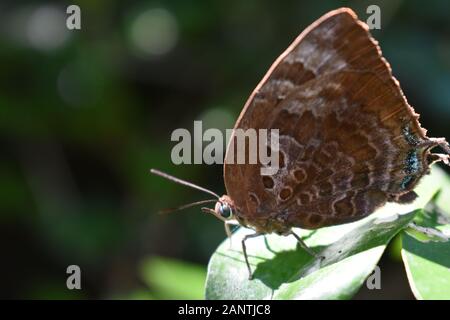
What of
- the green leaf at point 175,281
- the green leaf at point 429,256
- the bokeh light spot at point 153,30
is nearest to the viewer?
the green leaf at point 429,256

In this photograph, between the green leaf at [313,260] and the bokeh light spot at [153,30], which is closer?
the green leaf at [313,260]

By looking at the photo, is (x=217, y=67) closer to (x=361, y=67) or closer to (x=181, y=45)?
(x=181, y=45)

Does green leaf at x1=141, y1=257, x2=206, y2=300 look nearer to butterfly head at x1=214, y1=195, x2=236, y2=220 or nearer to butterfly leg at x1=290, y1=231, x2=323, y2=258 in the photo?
butterfly head at x1=214, y1=195, x2=236, y2=220

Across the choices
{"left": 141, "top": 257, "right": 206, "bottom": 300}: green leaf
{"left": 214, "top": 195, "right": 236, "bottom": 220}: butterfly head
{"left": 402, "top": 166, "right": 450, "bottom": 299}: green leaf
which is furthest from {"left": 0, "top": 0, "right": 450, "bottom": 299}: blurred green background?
{"left": 402, "top": 166, "right": 450, "bottom": 299}: green leaf

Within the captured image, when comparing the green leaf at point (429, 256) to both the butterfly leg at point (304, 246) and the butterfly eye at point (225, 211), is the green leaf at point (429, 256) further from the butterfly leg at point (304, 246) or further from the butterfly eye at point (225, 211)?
the butterfly eye at point (225, 211)

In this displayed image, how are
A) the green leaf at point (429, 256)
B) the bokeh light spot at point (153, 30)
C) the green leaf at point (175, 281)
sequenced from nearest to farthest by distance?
the green leaf at point (429, 256), the green leaf at point (175, 281), the bokeh light spot at point (153, 30)

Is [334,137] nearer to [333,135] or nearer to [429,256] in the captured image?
[333,135]

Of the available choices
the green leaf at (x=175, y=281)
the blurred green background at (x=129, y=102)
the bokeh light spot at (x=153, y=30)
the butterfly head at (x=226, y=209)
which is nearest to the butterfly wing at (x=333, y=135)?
the butterfly head at (x=226, y=209)
